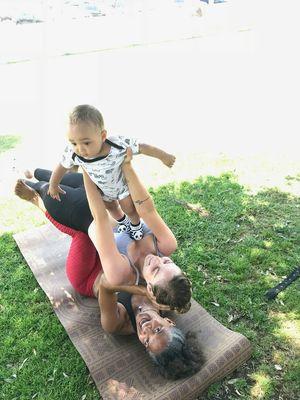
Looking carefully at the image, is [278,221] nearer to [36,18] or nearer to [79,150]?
[79,150]

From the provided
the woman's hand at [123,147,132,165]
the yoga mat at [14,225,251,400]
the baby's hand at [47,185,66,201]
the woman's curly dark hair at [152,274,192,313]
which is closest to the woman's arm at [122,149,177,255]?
the woman's hand at [123,147,132,165]

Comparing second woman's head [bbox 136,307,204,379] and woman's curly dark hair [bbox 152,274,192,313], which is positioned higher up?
woman's curly dark hair [bbox 152,274,192,313]

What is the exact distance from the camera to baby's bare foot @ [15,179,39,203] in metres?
4.56

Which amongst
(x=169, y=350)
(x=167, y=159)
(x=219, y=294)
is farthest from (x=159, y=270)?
(x=219, y=294)

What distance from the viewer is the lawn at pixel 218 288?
3.42m

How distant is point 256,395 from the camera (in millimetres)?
3242

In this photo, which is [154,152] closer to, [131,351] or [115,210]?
[115,210]

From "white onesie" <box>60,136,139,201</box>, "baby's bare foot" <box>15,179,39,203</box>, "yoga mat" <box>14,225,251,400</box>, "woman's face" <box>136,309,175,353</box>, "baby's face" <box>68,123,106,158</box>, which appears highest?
"baby's face" <box>68,123,106,158</box>

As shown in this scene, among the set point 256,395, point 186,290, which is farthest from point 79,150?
point 256,395

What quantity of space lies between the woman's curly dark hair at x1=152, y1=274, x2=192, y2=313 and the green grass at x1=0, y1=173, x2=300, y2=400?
0.98 metres

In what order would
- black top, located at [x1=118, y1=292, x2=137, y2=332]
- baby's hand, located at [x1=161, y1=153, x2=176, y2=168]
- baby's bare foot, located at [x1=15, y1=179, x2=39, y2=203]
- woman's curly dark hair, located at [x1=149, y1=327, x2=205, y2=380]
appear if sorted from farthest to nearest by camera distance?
baby's bare foot, located at [x1=15, y1=179, x2=39, y2=203] < black top, located at [x1=118, y1=292, x2=137, y2=332] < baby's hand, located at [x1=161, y1=153, x2=176, y2=168] < woman's curly dark hair, located at [x1=149, y1=327, x2=205, y2=380]

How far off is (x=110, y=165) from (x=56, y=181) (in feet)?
2.94

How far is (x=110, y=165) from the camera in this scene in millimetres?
3316

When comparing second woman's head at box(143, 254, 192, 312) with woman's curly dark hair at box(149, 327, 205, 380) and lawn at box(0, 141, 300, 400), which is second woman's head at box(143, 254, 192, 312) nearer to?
woman's curly dark hair at box(149, 327, 205, 380)
